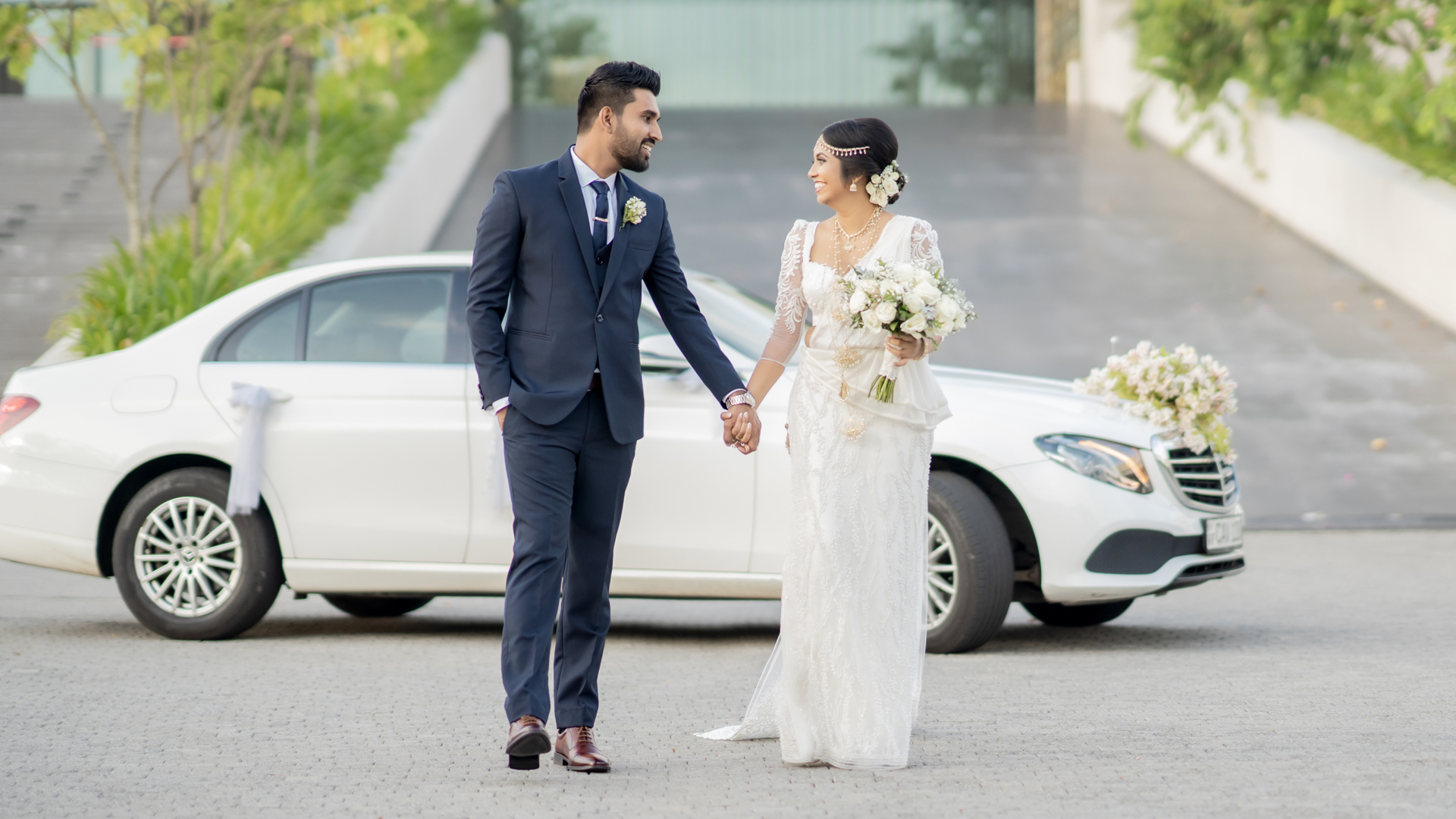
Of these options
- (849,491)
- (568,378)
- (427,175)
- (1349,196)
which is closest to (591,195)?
(568,378)

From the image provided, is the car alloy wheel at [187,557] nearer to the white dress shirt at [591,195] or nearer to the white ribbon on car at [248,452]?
the white ribbon on car at [248,452]

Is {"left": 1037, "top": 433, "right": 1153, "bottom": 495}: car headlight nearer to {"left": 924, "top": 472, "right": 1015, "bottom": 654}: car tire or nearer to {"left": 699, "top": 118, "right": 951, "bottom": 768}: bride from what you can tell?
{"left": 924, "top": 472, "right": 1015, "bottom": 654}: car tire

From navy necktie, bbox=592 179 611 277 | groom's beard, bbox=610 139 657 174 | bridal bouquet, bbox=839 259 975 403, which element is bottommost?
bridal bouquet, bbox=839 259 975 403

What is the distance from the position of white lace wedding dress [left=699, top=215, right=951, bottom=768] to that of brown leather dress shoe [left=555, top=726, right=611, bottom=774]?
1.83 ft

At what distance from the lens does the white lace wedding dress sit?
16.0ft

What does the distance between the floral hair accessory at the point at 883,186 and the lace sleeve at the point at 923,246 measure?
12 centimetres

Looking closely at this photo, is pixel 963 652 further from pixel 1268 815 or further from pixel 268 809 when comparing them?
pixel 268 809

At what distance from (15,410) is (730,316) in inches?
127

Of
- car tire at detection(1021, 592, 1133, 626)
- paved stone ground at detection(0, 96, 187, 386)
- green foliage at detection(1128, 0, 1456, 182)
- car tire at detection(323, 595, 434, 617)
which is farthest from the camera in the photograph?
green foliage at detection(1128, 0, 1456, 182)

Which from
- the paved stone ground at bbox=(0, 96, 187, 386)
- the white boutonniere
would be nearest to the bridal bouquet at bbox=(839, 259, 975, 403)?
the white boutonniere

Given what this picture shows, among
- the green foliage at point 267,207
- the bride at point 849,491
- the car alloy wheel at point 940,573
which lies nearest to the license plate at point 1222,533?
the car alloy wheel at point 940,573

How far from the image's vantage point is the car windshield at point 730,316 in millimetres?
7145

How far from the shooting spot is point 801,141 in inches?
944

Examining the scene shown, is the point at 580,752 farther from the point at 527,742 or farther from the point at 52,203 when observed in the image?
the point at 52,203
